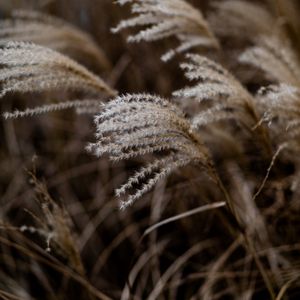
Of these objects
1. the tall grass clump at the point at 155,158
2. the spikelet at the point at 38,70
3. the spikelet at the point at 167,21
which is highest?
the spikelet at the point at 167,21

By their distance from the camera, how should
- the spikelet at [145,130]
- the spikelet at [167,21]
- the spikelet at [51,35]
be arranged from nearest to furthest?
the spikelet at [145,130]
the spikelet at [167,21]
the spikelet at [51,35]

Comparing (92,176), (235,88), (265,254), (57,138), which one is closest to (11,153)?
(57,138)

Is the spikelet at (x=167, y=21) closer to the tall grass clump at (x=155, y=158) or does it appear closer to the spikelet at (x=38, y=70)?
the tall grass clump at (x=155, y=158)

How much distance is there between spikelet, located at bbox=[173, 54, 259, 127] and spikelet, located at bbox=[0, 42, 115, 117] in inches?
11.7

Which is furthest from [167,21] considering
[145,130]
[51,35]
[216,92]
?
[51,35]

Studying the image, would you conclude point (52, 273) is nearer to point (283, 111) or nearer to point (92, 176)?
point (92, 176)

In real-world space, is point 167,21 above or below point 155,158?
above

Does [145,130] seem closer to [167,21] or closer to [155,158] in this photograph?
[167,21]

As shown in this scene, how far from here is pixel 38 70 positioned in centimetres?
122

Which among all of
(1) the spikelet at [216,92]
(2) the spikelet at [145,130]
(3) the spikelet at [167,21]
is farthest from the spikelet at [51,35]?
(2) the spikelet at [145,130]

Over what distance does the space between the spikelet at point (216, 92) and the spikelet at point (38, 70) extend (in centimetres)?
30

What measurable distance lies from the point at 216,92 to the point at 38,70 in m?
0.46

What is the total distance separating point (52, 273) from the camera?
2.18 m

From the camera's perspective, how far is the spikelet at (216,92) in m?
1.15
